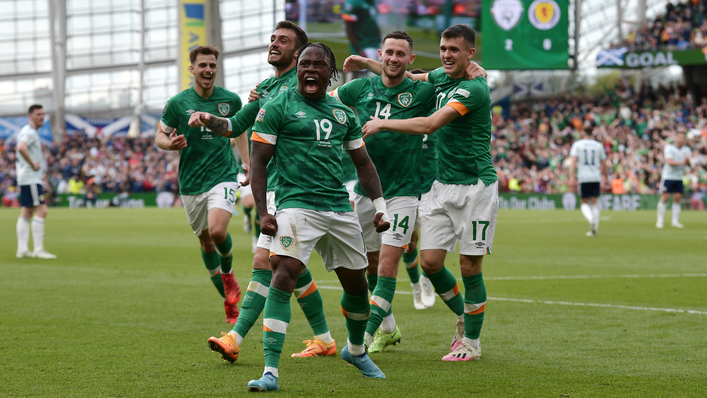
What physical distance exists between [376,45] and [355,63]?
2770 centimetres

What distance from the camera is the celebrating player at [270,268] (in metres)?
5.08

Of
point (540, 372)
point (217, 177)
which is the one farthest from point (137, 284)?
point (540, 372)

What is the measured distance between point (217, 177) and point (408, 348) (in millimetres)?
2541

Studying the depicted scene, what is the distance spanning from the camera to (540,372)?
4.86m

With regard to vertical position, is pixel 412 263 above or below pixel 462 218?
below

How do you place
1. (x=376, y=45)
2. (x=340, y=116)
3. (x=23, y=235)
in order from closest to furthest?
(x=340, y=116) → (x=23, y=235) → (x=376, y=45)

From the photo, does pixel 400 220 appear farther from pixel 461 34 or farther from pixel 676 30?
pixel 676 30

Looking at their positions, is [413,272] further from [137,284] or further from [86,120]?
[86,120]

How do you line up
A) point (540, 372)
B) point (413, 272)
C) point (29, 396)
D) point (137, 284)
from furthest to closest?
point (137, 284)
point (413, 272)
point (540, 372)
point (29, 396)

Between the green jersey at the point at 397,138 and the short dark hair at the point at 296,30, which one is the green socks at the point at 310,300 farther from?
the short dark hair at the point at 296,30

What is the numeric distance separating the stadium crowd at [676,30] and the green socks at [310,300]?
3442 cm

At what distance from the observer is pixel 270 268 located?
5.54 m

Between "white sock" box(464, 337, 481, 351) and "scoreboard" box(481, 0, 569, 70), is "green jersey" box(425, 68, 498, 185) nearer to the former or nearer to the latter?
"white sock" box(464, 337, 481, 351)

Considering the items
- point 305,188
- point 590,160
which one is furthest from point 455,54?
point 590,160
